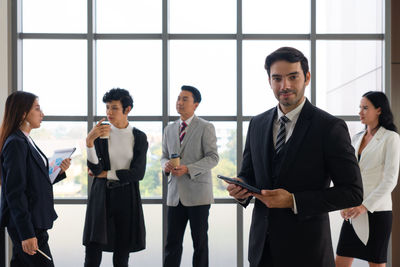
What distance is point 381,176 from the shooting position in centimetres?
327

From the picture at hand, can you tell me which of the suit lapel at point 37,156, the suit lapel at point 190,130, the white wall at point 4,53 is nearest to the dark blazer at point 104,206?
the suit lapel at point 190,130

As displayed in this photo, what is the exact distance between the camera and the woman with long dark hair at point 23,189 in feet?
7.78

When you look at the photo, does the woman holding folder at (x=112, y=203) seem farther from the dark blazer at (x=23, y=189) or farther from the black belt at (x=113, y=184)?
the dark blazer at (x=23, y=189)

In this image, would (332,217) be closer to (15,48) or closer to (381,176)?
(381,176)

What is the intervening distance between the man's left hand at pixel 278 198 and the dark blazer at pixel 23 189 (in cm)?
151

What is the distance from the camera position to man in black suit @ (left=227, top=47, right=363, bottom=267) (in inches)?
66.0

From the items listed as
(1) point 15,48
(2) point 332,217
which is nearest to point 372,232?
(2) point 332,217

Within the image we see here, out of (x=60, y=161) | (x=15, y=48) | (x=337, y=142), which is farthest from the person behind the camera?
(x=15, y=48)

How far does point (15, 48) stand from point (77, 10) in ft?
2.70

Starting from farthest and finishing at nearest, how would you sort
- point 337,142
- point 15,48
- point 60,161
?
point 15,48 → point 60,161 → point 337,142

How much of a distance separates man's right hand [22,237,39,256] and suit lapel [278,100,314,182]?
157 cm

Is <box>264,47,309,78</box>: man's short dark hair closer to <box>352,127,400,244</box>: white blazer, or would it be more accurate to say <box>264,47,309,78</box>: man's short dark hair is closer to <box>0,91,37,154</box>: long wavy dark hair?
<box>0,91,37,154</box>: long wavy dark hair

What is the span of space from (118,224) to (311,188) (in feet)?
6.92

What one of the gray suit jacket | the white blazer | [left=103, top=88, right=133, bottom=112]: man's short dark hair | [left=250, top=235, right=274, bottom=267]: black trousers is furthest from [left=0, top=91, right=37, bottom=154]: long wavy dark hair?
the white blazer
